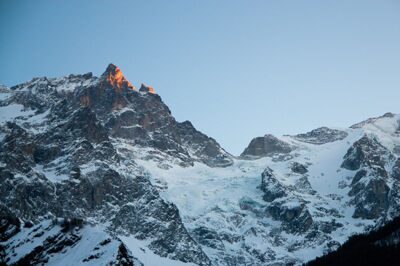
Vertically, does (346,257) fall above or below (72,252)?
below

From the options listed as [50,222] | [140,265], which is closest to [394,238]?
[140,265]

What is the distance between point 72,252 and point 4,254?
64.1ft

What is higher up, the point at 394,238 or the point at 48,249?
the point at 48,249

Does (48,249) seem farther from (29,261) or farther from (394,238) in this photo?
(394,238)

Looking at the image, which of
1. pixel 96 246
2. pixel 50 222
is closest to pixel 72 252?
pixel 96 246

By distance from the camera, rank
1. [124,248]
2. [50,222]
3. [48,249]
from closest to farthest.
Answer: [124,248] → [48,249] → [50,222]

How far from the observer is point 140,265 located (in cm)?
17075

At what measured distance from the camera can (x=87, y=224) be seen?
183625 mm

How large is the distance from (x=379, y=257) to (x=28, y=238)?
7610cm

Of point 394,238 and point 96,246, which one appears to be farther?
point 394,238

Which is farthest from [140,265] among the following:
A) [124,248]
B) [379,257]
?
[379,257]

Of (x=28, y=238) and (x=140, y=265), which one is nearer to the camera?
(x=140, y=265)

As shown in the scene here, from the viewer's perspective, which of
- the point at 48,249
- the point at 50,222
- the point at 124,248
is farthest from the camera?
the point at 50,222

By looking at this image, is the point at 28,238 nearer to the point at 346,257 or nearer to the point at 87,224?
the point at 87,224
